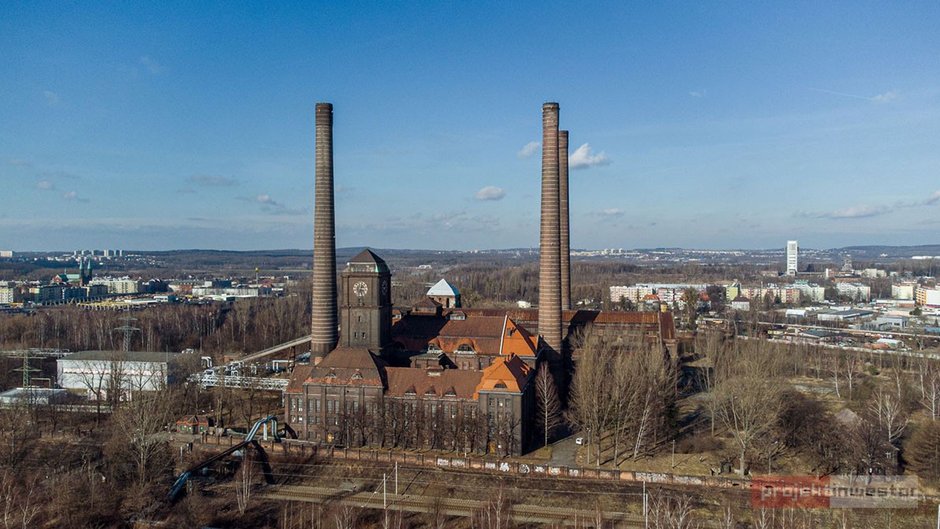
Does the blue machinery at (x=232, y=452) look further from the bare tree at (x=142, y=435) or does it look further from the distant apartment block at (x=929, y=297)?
the distant apartment block at (x=929, y=297)

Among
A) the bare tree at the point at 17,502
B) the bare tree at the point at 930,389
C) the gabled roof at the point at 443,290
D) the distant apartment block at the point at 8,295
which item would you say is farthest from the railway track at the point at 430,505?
the distant apartment block at the point at 8,295

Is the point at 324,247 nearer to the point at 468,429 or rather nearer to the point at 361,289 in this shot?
the point at 361,289

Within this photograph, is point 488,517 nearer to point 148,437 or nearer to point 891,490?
point 148,437

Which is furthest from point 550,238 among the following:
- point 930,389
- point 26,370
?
point 26,370

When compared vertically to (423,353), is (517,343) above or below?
above

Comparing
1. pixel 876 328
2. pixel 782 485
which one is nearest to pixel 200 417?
pixel 782 485

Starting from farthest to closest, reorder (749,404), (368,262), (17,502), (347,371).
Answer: (368,262), (347,371), (749,404), (17,502)
